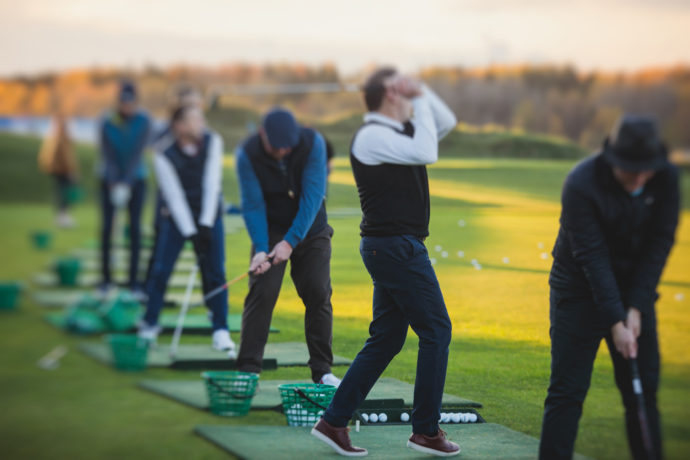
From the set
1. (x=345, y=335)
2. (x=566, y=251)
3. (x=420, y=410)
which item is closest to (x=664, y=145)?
(x=566, y=251)

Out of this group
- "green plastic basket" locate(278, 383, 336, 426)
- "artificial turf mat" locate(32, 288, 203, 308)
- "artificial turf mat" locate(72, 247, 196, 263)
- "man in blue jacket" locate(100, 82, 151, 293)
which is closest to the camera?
"green plastic basket" locate(278, 383, 336, 426)

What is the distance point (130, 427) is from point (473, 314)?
294cm

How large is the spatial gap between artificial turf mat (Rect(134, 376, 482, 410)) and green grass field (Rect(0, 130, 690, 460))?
85 mm

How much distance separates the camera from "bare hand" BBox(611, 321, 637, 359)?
358 centimetres

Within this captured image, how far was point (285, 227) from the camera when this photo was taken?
5.61 meters

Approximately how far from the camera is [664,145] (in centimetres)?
359

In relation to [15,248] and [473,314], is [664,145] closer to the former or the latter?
[473,314]

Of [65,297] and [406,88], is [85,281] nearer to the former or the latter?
[65,297]

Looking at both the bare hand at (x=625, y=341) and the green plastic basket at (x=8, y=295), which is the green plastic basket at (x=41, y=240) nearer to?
the green plastic basket at (x=8, y=295)

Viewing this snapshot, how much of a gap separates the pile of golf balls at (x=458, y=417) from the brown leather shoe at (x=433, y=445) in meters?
0.76

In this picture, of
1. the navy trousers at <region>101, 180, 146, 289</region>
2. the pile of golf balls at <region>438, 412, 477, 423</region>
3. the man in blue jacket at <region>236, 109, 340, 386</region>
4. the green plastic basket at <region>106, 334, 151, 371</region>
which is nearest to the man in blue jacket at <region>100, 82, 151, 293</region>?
the navy trousers at <region>101, 180, 146, 289</region>

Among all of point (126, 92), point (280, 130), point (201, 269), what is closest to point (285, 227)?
point (280, 130)

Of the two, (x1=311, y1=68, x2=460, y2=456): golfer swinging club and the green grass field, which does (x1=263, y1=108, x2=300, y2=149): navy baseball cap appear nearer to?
(x1=311, y1=68, x2=460, y2=456): golfer swinging club

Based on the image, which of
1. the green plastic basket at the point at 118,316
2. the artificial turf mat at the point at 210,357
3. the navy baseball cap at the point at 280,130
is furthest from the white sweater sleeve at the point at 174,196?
the navy baseball cap at the point at 280,130
